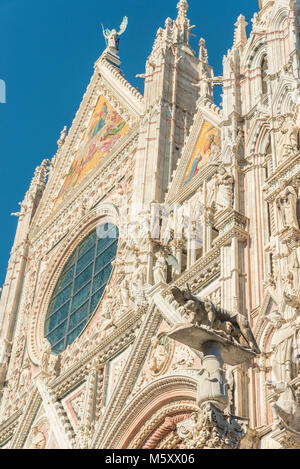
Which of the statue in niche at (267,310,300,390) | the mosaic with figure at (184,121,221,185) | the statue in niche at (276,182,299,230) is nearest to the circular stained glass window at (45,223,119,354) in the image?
the mosaic with figure at (184,121,221,185)

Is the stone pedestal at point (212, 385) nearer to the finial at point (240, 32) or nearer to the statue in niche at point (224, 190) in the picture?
the statue in niche at point (224, 190)

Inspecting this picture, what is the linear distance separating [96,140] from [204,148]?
20.9 ft

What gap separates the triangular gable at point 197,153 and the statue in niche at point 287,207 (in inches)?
158

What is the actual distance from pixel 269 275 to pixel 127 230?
5.91 meters

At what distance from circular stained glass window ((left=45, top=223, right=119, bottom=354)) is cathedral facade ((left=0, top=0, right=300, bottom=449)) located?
52mm

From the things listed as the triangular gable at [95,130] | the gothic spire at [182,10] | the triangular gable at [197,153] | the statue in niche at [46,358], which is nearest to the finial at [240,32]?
the triangular gable at [197,153]

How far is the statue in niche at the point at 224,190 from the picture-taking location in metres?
14.1

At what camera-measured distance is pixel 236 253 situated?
1324cm

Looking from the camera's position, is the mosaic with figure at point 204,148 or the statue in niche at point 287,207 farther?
the mosaic with figure at point 204,148

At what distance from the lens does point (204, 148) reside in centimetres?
1759

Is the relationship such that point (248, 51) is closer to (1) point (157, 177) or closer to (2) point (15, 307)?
(1) point (157, 177)

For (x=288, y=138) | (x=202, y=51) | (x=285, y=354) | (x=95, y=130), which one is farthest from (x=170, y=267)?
(x=95, y=130)

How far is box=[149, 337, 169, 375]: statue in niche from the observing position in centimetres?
1366
